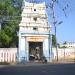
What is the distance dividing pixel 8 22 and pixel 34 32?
→ 787 centimetres

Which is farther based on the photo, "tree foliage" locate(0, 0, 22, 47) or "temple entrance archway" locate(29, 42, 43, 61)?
"tree foliage" locate(0, 0, 22, 47)

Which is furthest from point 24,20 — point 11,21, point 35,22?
point 11,21

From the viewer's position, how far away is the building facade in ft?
158

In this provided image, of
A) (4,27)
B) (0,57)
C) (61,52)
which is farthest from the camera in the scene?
(4,27)

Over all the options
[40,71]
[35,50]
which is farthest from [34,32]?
[40,71]

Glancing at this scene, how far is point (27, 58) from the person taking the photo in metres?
47.8

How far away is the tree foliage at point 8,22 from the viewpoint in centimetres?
5347

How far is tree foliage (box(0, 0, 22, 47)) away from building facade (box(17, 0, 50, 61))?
4.59m

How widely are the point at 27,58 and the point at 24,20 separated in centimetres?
632

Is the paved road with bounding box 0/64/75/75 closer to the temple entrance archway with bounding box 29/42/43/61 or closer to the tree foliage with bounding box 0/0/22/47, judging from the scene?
the temple entrance archway with bounding box 29/42/43/61

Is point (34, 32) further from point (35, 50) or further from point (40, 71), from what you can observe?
point (40, 71)

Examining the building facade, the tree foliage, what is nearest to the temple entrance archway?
the building facade

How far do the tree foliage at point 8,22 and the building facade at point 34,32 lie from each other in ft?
15.1

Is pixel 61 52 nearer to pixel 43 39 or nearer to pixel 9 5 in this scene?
pixel 43 39
